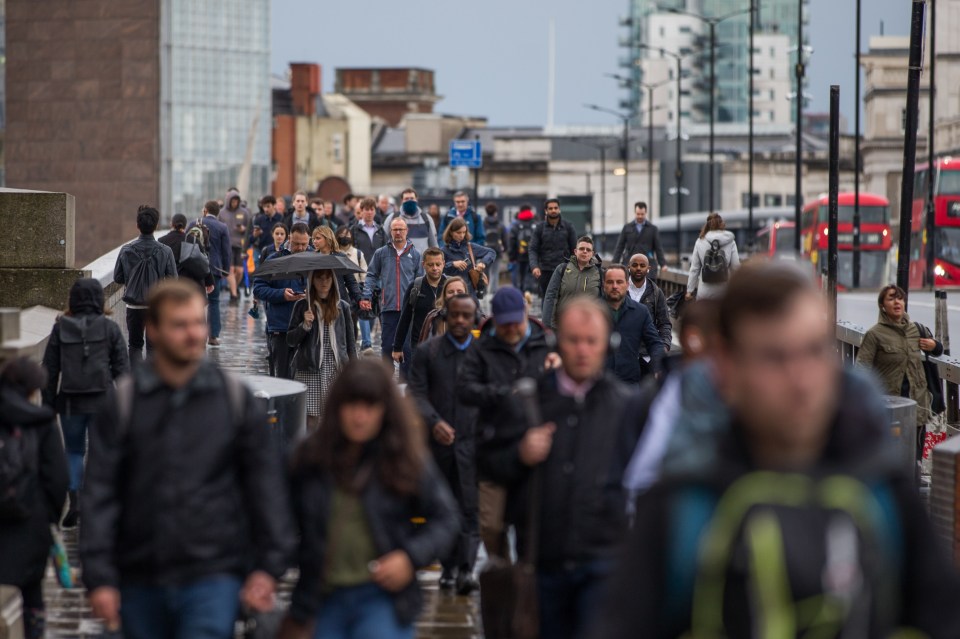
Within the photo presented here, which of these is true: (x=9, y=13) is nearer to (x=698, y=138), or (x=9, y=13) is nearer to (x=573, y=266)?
(x=573, y=266)

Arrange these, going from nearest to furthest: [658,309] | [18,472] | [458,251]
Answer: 1. [18,472]
2. [658,309]
3. [458,251]

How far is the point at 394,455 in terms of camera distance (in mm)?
5383

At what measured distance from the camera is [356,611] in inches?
211

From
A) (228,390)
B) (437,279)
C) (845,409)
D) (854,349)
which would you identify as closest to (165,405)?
(228,390)

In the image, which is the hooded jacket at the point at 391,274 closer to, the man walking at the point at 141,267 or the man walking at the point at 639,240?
the man walking at the point at 141,267

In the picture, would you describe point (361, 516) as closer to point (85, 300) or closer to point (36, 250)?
point (85, 300)

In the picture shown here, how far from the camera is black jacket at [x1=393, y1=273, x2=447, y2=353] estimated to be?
1321cm

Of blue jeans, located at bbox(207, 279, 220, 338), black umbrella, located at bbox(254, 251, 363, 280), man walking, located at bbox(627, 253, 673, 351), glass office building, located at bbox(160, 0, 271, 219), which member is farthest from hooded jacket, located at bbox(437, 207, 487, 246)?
glass office building, located at bbox(160, 0, 271, 219)

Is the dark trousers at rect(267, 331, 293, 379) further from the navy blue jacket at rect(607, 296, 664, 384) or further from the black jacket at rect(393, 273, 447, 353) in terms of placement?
the navy blue jacket at rect(607, 296, 664, 384)

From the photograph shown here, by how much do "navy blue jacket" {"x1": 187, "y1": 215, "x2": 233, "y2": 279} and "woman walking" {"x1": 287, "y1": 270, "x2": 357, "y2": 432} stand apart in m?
11.6

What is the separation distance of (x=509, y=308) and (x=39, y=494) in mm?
2175

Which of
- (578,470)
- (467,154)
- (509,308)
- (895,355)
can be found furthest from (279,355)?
(467,154)

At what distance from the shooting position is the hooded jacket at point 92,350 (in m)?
10.5

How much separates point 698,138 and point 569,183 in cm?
1100
